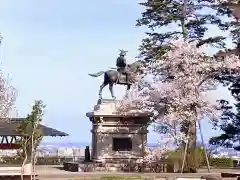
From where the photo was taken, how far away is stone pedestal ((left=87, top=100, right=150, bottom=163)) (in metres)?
35.7

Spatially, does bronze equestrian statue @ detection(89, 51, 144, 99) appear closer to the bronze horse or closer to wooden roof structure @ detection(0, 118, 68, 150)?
the bronze horse

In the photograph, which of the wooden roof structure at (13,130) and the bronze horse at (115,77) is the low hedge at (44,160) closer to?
the wooden roof structure at (13,130)

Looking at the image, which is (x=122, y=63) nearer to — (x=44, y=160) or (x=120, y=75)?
(x=120, y=75)

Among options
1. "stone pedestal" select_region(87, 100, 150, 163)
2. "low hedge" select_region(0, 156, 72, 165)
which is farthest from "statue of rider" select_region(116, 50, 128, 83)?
"low hedge" select_region(0, 156, 72, 165)

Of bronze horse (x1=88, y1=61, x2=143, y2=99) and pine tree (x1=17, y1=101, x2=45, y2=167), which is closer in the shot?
pine tree (x1=17, y1=101, x2=45, y2=167)

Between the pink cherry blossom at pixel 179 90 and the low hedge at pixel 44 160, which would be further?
the low hedge at pixel 44 160

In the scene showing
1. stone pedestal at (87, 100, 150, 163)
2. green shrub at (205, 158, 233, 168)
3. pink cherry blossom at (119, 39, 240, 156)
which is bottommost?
green shrub at (205, 158, 233, 168)

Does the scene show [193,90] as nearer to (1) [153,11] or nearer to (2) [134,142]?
(2) [134,142]

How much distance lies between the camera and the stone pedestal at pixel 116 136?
35.7 m

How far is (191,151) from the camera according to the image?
36.6 meters

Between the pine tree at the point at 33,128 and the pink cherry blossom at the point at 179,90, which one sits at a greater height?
the pink cherry blossom at the point at 179,90

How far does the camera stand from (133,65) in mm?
37969

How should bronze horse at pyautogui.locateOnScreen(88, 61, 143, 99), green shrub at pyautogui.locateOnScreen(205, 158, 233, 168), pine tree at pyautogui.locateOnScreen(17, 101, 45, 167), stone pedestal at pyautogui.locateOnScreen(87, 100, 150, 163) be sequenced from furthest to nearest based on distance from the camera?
1. green shrub at pyautogui.locateOnScreen(205, 158, 233, 168)
2. bronze horse at pyautogui.locateOnScreen(88, 61, 143, 99)
3. stone pedestal at pyautogui.locateOnScreen(87, 100, 150, 163)
4. pine tree at pyautogui.locateOnScreen(17, 101, 45, 167)

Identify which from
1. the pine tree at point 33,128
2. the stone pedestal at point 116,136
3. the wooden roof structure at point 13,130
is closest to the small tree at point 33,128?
the pine tree at point 33,128
